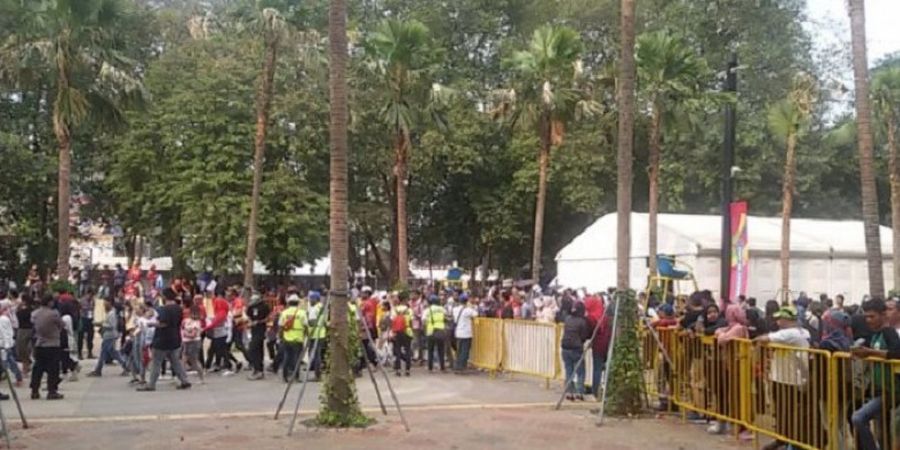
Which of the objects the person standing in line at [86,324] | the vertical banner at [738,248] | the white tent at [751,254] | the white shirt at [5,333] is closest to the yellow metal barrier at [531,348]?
the vertical banner at [738,248]

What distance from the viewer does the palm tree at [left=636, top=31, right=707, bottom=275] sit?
23422mm

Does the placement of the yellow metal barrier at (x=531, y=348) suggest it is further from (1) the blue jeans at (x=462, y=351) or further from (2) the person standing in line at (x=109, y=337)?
(2) the person standing in line at (x=109, y=337)

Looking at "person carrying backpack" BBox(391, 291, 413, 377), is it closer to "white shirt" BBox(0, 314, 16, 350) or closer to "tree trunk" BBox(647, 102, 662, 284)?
"white shirt" BBox(0, 314, 16, 350)

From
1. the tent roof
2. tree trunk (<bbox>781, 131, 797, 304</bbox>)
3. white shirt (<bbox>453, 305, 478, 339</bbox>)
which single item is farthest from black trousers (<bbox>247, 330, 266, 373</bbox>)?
tree trunk (<bbox>781, 131, 797, 304</bbox>)

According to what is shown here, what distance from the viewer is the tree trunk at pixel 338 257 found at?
12.1m

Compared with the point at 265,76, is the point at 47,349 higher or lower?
lower

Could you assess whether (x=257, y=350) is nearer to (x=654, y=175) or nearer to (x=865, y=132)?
(x=865, y=132)

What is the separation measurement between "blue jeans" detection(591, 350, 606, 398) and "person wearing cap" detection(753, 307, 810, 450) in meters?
4.18

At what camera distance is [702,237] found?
100ft

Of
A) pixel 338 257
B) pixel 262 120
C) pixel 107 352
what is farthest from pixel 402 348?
pixel 262 120

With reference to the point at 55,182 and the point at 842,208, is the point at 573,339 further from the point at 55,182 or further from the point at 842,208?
the point at 842,208

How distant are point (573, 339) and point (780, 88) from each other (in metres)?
28.4

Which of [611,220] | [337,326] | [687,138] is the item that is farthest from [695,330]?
[687,138]

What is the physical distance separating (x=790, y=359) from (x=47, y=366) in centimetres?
1127
